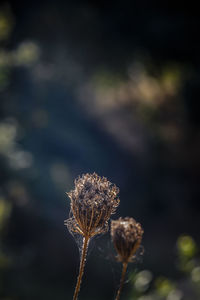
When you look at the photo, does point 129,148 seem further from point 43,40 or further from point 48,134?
point 43,40

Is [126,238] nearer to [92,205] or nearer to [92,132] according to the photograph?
[92,205]

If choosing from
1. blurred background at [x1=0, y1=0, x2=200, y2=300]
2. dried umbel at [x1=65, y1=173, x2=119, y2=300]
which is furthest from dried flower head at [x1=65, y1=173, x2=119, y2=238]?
blurred background at [x1=0, y1=0, x2=200, y2=300]

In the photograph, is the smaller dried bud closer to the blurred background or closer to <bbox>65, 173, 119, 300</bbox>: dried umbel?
<bbox>65, 173, 119, 300</bbox>: dried umbel

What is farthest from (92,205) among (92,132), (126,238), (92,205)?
(92,132)

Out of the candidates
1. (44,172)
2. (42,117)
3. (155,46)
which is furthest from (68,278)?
(155,46)

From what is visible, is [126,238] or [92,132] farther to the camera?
[92,132]
